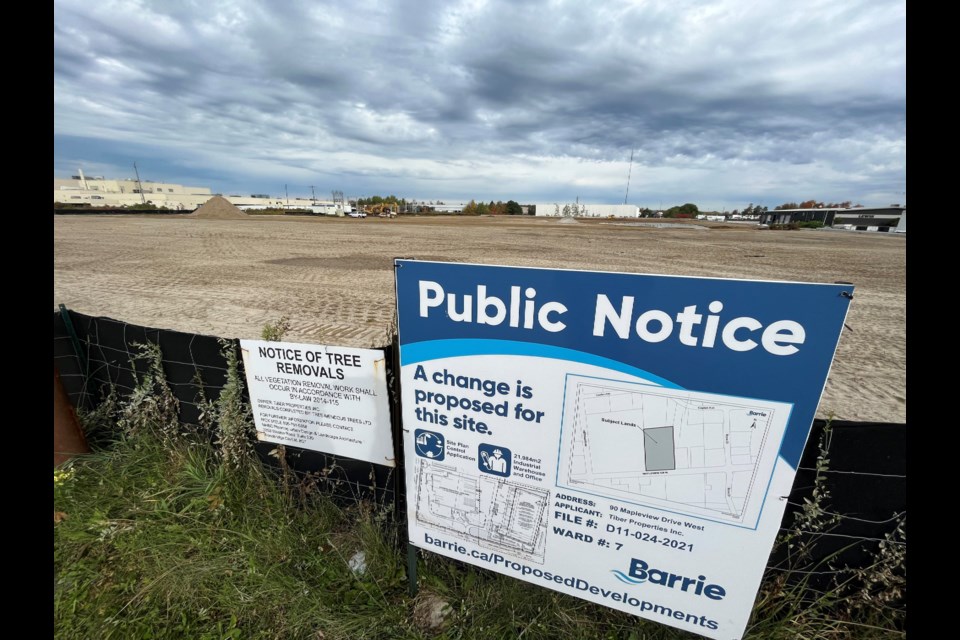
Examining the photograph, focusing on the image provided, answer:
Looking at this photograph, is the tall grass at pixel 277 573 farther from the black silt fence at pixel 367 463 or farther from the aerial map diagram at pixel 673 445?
the aerial map diagram at pixel 673 445

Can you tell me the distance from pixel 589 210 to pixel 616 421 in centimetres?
10812

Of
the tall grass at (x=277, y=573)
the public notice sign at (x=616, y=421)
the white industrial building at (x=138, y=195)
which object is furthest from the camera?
the white industrial building at (x=138, y=195)

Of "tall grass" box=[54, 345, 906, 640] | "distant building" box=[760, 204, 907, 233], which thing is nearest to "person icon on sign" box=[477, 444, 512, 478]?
"tall grass" box=[54, 345, 906, 640]

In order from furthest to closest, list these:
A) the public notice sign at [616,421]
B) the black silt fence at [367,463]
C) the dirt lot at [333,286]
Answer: the dirt lot at [333,286] → the black silt fence at [367,463] → the public notice sign at [616,421]

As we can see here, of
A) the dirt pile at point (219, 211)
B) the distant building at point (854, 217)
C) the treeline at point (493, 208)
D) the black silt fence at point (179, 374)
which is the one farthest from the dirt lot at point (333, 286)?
the treeline at point (493, 208)

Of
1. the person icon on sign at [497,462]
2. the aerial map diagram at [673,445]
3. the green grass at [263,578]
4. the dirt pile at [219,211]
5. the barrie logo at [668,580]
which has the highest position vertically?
the dirt pile at [219,211]

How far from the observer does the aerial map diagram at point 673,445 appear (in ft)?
4.97

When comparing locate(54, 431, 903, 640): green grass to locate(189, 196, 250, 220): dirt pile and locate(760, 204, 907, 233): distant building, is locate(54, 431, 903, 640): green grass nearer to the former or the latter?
locate(189, 196, 250, 220): dirt pile

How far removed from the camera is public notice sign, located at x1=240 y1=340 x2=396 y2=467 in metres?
2.28

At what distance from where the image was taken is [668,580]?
5.77 feet

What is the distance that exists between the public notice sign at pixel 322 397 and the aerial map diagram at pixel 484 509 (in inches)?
15.5

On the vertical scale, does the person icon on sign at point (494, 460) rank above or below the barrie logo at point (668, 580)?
above

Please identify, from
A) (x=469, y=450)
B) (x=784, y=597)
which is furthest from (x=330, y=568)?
(x=784, y=597)

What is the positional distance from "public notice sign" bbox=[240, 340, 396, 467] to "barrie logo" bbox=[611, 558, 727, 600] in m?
1.34
